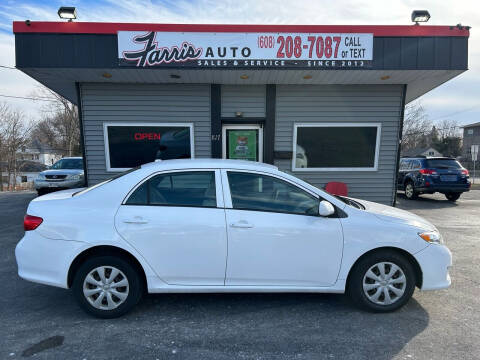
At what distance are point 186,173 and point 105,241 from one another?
1059 mm

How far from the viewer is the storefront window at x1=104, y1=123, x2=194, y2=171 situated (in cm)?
684

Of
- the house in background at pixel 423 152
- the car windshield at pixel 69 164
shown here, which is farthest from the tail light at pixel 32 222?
the house in background at pixel 423 152

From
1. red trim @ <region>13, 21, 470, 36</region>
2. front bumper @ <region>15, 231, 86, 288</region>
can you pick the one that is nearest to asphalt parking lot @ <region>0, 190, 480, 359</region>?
front bumper @ <region>15, 231, 86, 288</region>

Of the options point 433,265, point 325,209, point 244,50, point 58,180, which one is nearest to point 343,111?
point 244,50

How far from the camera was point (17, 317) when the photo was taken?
9.82 feet

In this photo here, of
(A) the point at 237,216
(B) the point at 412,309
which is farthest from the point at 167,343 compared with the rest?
(B) the point at 412,309

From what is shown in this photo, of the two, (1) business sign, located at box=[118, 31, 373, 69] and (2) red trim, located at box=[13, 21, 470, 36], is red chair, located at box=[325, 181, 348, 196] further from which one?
(2) red trim, located at box=[13, 21, 470, 36]

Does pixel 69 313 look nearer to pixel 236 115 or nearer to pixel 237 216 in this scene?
pixel 237 216

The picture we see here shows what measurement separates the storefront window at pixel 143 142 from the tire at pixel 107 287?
435 cm

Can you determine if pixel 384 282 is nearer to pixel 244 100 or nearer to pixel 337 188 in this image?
pixel 337 188

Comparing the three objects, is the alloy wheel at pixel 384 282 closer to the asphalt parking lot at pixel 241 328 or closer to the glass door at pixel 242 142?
the asphalt parking lot at pixel 241 328

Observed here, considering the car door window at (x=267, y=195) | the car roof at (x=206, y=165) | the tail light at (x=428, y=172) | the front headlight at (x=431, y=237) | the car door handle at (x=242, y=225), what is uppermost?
the car roof at (x=206, y=165)

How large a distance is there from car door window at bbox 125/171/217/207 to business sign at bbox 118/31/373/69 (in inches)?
126

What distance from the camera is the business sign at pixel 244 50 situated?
5324mm
